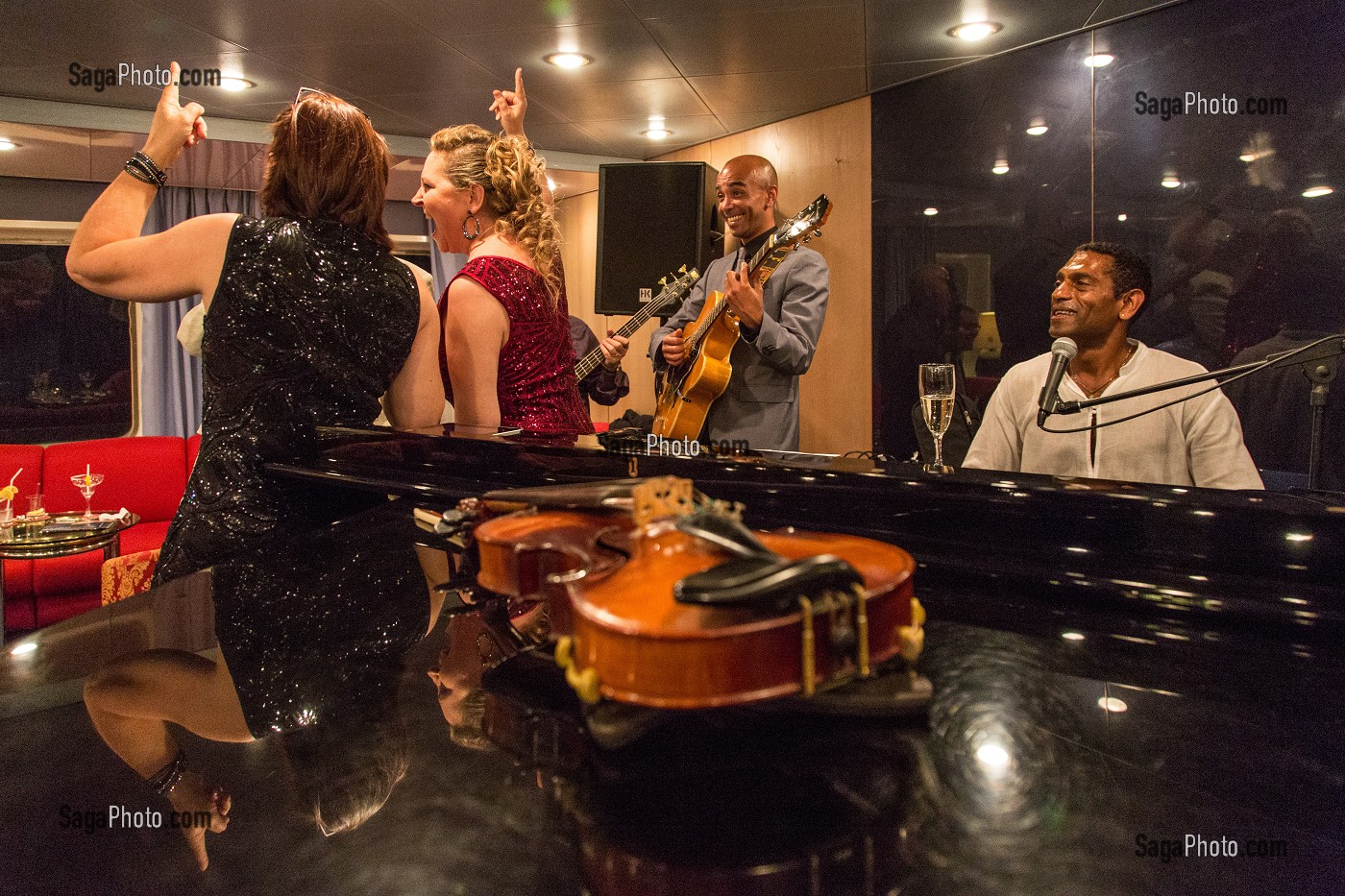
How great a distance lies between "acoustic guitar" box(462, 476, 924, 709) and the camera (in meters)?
0.45

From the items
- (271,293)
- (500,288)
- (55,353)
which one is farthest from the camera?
(55,353)

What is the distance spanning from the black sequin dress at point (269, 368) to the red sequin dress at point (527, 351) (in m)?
0.41

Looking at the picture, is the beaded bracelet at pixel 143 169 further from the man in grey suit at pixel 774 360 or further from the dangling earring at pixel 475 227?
the man in grey suit at pixel 774 360

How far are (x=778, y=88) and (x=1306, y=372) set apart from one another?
422 centimetres

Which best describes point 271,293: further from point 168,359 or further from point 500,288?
point 168,359

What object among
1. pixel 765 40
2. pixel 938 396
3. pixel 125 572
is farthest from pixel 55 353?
pixel 938 396

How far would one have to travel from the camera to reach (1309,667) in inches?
29.2

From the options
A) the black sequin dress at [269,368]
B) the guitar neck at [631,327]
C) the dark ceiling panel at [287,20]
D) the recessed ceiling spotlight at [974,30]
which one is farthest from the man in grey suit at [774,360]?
the dark ceiling panel at [287,20]

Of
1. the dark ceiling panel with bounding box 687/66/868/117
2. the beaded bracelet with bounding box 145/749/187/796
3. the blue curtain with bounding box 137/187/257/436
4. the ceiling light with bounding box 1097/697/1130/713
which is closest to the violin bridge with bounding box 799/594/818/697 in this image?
the ceiling light with bounding box 1097/697/1130/713

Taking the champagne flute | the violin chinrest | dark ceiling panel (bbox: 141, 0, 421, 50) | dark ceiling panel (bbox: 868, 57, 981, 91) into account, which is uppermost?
dark ceiling panel (bbox: 868, 57, 981, 91)

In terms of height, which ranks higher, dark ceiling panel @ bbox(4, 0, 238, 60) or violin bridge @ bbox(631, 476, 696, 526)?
dark ceiling panel @ bbox(4, 0, 238, 60)

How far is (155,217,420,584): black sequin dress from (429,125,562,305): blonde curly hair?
23.0 inches

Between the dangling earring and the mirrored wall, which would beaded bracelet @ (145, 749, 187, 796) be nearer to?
the dangling earring

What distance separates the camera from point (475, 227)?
2.41 m
